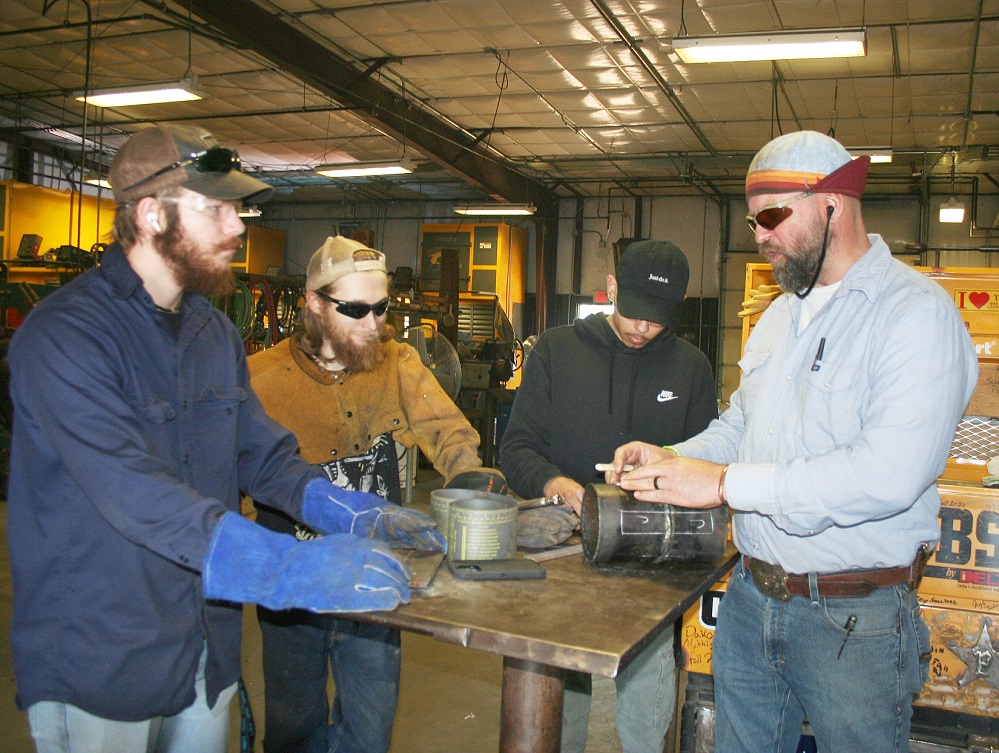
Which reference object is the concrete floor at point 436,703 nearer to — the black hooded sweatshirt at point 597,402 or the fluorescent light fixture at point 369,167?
the black hooded sweatshirt at point 597,402

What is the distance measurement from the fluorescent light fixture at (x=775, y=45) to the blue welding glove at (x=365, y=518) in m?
4.80

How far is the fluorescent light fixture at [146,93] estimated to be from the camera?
22.9ft

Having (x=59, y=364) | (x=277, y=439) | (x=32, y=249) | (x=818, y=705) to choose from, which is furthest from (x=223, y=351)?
(x=32, y=249)

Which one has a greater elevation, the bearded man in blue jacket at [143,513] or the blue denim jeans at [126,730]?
the bearded man in blue jacket at [143,513]

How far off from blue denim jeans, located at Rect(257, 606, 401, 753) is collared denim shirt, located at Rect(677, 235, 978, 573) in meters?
1.07

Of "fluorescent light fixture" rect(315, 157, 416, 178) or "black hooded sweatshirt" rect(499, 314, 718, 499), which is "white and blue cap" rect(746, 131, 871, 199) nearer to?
"black hooded sweatshirt" rect(499, 314, 718, 499)

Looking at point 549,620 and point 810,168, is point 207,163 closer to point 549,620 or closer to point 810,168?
point 549,620

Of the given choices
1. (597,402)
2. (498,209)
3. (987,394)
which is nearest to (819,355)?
(597,402)

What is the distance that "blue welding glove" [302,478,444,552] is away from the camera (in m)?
1.89

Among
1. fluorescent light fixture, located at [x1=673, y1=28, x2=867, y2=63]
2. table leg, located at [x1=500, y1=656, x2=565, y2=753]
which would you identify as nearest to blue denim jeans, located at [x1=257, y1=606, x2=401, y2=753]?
table leg, located at [x1=500, y1=656, x2=565, y2=753]

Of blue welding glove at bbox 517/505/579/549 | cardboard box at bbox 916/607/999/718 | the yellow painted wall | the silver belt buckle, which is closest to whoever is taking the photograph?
the silver belt buckle

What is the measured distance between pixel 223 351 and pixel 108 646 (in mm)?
Result: 650

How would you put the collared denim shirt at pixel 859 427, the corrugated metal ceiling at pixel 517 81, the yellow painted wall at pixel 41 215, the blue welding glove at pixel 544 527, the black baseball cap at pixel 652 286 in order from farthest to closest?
the yellow painted wall at pixel 41 215
the corrugated metal ceiling at pixel 517 81
the black baseball cap at pixel 652 286
the blue welding glove at pixel 544 527
the collared denim shirt at pixel 859 427

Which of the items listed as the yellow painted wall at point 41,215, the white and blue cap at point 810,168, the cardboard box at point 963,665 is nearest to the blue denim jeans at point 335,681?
the white and blue cap at point 810,168
